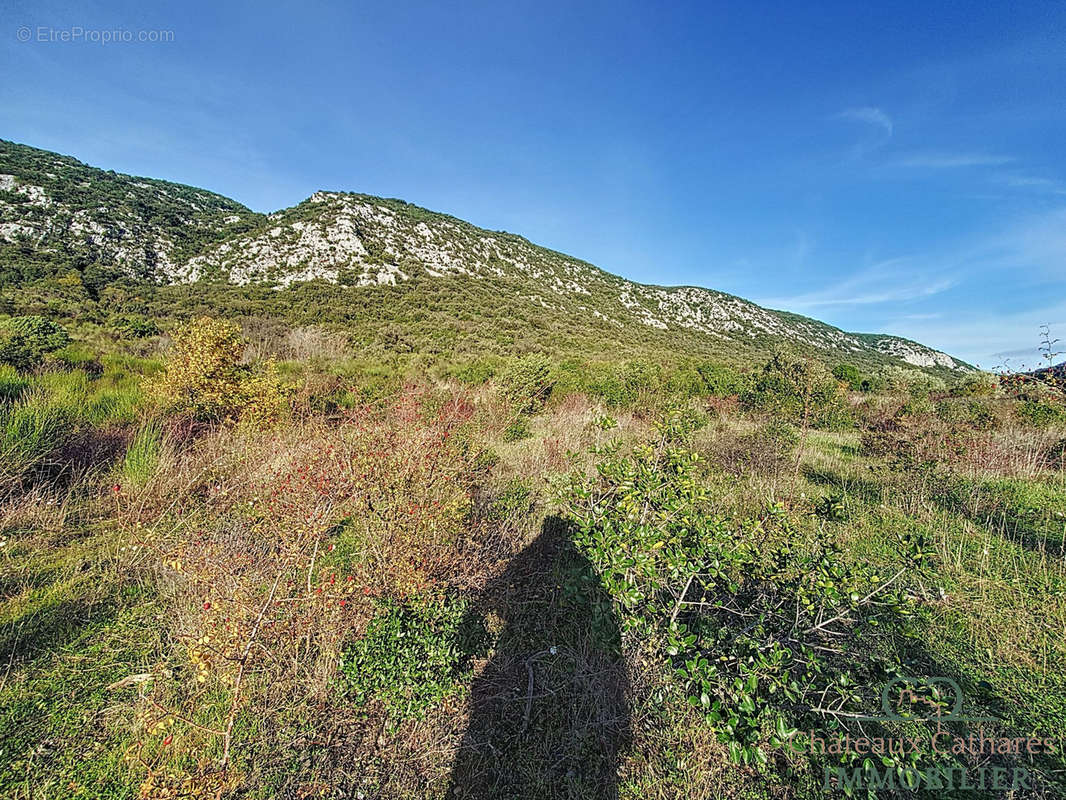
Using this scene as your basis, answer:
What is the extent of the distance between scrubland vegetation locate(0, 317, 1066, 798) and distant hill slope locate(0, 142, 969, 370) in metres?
22.6

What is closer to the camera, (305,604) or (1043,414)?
(305,604)

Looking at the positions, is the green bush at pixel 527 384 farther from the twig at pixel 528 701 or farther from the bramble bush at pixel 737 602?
the bramble bush at pixel 737 602

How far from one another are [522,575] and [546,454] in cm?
312

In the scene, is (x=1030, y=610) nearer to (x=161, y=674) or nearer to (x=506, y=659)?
(x=506, y=659)

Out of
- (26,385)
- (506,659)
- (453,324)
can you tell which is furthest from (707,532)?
(453,324)

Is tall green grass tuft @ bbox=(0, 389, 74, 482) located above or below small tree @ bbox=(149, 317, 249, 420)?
below

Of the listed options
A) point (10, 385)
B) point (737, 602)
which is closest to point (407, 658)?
point (737, 602)

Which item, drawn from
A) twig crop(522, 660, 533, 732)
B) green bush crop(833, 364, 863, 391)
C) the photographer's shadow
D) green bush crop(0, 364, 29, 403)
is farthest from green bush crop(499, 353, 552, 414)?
green bush crop(833, 364, 863, 391)

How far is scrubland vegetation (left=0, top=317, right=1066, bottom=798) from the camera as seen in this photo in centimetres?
211

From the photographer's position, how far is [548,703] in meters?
2.78

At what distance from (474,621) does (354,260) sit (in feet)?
142

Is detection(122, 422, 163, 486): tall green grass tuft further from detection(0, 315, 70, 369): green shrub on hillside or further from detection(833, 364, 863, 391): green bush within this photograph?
detection(833, 364, 863, 391): green bush

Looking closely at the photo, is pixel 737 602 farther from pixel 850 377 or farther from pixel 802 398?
pixel 850 377

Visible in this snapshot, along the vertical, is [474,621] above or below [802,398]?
below
